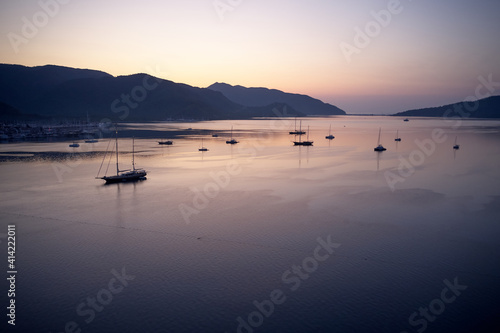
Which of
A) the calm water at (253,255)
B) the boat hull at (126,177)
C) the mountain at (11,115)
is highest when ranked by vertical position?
the mountain at (11,115)

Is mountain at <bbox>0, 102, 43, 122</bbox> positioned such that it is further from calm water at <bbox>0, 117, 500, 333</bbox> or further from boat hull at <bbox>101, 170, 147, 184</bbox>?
boat hull at <bbox>101, 170, 147, 184</bbox>

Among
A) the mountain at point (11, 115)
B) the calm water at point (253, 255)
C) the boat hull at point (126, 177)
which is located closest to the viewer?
the calm water at point (253, 255)

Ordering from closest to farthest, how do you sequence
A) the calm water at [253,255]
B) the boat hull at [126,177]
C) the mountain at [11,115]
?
the calm water at [253,255], the boat hull at [126,177], the mountain at [11,115]

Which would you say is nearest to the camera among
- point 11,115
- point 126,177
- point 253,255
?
point 253,255

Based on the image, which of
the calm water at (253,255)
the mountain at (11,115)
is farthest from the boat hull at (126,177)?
the mountain at (11,115)

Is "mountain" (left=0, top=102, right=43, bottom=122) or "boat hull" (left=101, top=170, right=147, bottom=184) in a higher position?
"mountain" (left=0, top=102, right=43, bottom=122)

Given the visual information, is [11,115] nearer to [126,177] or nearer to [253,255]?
[126,177]

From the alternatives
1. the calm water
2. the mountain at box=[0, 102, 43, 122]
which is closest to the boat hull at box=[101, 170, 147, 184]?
the calm water

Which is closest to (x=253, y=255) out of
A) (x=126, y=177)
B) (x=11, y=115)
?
(x=126, y=177)

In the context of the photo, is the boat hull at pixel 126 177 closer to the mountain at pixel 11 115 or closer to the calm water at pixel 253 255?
the calm water at pixel 253 255
